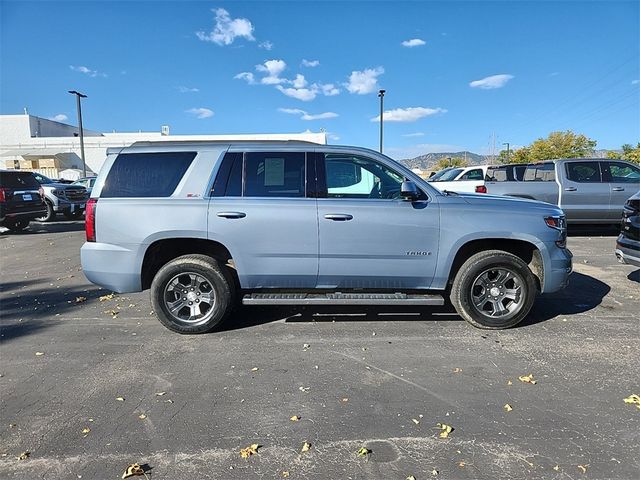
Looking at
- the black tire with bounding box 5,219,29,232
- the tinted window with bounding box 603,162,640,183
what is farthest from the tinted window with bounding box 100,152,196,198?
the black tire with bounding box 5,219,29,232

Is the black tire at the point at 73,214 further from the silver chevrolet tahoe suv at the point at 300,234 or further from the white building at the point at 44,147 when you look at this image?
the white building at the point at 44,147

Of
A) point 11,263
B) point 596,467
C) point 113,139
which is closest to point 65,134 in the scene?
point 113,139

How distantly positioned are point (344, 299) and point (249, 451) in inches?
82.8

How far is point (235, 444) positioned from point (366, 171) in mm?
3004

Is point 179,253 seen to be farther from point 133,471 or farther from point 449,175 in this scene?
point 449,175

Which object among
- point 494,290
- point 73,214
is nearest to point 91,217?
point 494,290

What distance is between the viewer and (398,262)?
4.48m

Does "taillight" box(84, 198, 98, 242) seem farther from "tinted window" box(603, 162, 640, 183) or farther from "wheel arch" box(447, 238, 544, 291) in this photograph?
"tinted window" box(603, 162, 640, 183)

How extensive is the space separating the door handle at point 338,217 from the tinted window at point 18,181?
11.7 meters

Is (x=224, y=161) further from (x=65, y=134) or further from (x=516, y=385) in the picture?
(x=65, y=134)

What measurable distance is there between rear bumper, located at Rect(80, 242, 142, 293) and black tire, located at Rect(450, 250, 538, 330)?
3.47 metres

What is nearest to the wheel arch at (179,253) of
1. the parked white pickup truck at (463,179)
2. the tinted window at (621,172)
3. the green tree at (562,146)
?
the parked white pickup truck at (463,179)

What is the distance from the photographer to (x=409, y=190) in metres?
4.27

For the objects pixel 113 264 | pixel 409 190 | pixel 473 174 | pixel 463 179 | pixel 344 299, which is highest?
pixel 473 174
